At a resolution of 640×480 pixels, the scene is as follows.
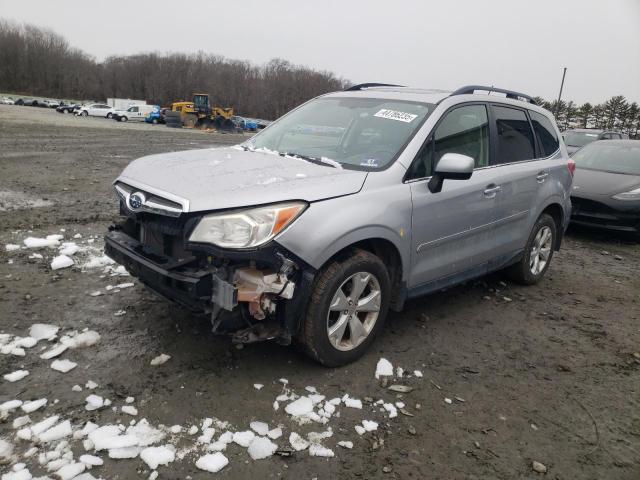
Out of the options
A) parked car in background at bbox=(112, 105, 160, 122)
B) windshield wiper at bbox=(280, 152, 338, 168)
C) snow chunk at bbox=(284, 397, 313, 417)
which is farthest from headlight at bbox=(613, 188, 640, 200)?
parked car in background at bbox=(112, 105, 160, 122)

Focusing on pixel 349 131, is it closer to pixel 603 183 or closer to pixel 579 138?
pixel 603 183

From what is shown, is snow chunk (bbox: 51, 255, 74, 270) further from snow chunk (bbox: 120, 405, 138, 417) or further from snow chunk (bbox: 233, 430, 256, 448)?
snow chunk (bbox: 233, 430, 256, 448)

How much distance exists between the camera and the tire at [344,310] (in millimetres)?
3055

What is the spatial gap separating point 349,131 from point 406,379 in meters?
1.95

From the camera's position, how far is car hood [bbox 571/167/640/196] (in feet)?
25.4

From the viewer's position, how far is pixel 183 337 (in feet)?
11.8

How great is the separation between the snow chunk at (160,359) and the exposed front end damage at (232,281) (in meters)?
0.46

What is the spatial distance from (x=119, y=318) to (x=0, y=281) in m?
1.36

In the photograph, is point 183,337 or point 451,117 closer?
point 183,337

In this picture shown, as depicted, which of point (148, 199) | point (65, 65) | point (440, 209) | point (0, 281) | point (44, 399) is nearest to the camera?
point (44, 399)

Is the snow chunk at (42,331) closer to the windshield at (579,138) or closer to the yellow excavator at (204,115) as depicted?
the windshield at (579,138)

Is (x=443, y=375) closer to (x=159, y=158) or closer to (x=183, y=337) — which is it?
(x=183, y=337)

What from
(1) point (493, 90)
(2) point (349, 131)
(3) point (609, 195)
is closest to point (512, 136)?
(1) point (493, 90)

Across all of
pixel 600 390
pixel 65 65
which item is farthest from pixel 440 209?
pixel 65 65
